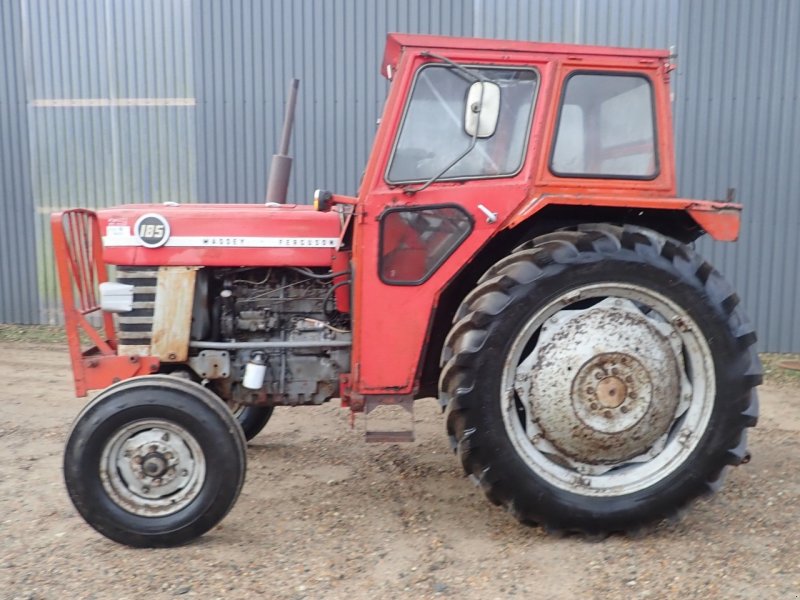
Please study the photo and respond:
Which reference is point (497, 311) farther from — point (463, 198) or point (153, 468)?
point (153, 468)

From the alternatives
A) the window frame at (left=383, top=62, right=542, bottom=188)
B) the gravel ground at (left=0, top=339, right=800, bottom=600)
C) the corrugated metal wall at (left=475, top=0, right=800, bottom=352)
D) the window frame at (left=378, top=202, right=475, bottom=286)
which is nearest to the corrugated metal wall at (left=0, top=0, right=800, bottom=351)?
the corrugated metal wall at (left=475, top=0, right=800, bottom=352)

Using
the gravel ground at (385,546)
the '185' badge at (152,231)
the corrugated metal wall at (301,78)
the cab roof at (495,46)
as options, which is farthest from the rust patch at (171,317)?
the corrugated metal wall at (301,78)

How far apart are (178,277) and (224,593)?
1534mm

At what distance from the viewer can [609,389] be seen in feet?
10.7

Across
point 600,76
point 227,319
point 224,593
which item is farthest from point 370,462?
point 600,76

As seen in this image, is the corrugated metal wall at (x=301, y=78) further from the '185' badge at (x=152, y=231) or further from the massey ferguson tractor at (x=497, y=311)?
the '185' badge at (x=152, y=231)

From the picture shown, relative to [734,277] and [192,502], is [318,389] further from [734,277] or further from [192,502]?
[734,277]

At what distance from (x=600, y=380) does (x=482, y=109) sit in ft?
4.43

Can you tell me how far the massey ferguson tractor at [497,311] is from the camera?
125 inches

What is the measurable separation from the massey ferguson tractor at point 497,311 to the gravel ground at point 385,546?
18 centimetres

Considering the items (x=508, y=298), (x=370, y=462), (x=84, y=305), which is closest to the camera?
(x=508, y=298)

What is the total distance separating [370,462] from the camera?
4.39m

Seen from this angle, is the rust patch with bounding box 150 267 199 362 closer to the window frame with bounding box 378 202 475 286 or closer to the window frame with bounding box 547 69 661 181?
the window frame with bounding box 378 202 475 286

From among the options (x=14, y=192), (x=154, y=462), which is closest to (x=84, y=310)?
(x=154, y=462)
